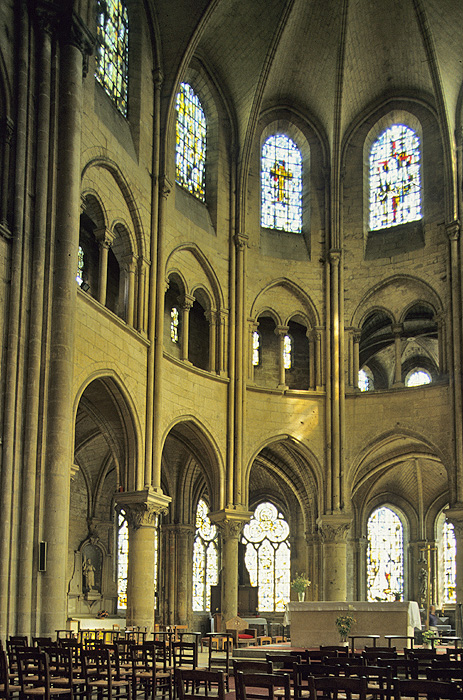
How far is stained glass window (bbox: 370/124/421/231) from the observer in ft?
104

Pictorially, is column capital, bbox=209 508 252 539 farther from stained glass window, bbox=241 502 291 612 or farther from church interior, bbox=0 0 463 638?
stained glass window, bbox=241 502 291 612

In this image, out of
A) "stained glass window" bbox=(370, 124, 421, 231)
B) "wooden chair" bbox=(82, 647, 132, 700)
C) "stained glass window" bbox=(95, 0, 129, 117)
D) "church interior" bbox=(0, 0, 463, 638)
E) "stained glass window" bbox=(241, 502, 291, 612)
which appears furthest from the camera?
"stained glass window" bbox=(241, 502, 291, 612)

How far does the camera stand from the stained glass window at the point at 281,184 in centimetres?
3216

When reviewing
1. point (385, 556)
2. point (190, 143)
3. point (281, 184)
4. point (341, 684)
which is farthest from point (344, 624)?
point (281, 184)

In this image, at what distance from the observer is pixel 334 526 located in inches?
1136

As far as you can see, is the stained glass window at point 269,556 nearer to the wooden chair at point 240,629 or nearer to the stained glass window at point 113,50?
the wooden chair at point 240,629

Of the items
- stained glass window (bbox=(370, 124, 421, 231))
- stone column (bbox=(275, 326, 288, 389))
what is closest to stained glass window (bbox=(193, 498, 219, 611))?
stone column (bbox=(275, 326, 288, 389))

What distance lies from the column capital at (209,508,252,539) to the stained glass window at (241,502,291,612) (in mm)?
7501

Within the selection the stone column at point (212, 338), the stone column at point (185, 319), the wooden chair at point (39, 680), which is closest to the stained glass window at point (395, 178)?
the stone column at point (212, 338)

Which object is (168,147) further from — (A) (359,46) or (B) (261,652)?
(B) (261,652)

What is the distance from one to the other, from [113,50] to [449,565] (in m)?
24.1

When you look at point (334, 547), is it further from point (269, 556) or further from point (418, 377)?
point (418, 377)

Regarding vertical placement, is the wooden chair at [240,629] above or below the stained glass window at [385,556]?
below

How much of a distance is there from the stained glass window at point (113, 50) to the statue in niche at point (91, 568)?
49.2 feet
